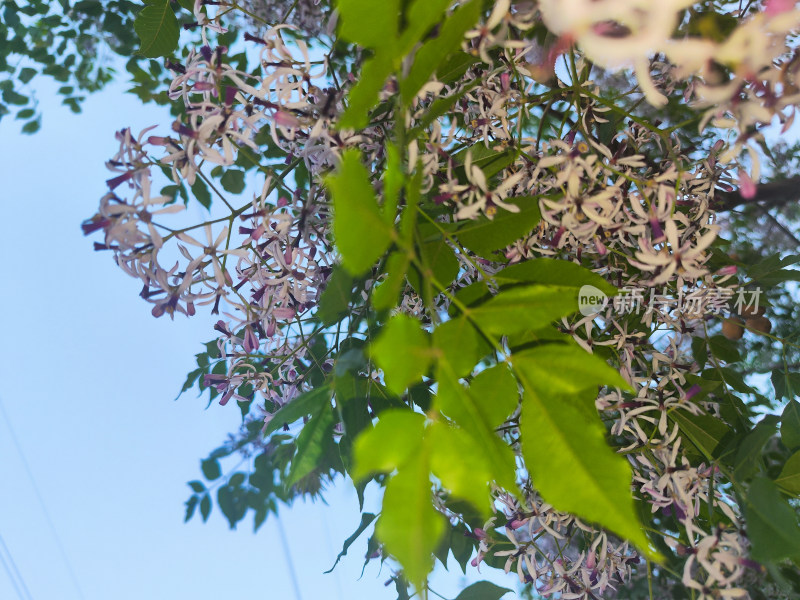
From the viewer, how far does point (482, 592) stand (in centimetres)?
47

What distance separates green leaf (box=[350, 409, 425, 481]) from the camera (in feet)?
0.61

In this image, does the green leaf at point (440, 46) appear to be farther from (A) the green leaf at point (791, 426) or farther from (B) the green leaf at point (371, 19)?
(A) the green leaf at point (791, 426)

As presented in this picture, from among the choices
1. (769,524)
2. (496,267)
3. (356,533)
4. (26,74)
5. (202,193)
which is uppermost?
(26,74)

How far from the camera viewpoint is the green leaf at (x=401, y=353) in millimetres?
191

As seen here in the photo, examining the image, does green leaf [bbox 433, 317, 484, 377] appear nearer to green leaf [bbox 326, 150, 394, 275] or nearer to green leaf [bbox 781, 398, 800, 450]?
green leaf [bbox 326, 150, 394, 275]

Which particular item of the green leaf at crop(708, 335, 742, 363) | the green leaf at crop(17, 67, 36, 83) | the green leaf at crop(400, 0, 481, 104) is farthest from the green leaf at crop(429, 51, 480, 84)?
the green leaf at crop(17, 67, 36, 83)

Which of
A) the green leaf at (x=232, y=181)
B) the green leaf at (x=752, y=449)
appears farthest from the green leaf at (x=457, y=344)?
the green leaf at (x=232, y=181)

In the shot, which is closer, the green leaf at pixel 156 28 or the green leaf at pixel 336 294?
the green leaf at pixel 336 294

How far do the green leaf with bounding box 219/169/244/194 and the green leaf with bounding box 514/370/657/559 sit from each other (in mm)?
675

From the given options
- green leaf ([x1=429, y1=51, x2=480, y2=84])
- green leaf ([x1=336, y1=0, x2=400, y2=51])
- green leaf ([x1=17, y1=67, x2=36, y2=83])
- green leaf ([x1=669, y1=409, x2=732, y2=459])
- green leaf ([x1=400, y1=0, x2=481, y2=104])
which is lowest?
green leaf ([x1=669, y1=409, x2=732, y2=459])

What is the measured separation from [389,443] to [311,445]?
0.54 feet

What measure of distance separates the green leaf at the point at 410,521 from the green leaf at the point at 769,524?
8.6 inches

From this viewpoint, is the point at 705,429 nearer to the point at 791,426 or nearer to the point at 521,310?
the point at 791,426

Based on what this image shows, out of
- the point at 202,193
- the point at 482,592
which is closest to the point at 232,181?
the point at 202,193
